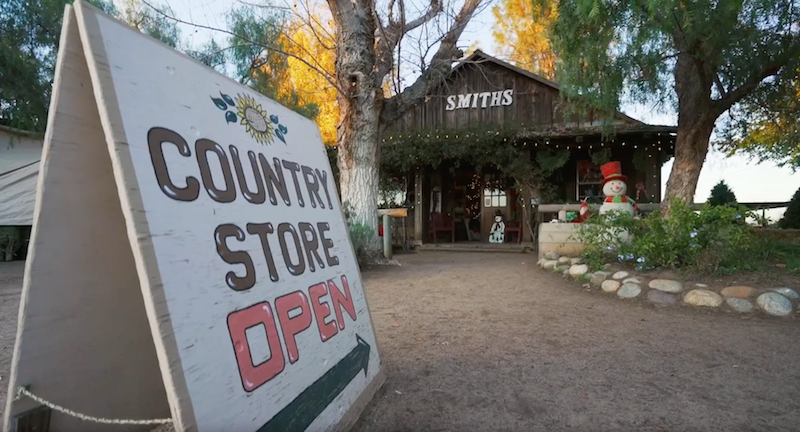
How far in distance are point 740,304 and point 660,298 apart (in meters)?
0.66

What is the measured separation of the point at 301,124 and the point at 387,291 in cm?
335

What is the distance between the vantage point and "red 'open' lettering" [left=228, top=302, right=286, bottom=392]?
4.08 ft

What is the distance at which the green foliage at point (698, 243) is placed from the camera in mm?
4617

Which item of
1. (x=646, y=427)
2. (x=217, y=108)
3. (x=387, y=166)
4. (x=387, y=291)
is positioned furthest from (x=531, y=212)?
(x=217, y=108)

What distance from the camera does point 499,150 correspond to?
10414mm

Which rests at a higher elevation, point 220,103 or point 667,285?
point 220,103

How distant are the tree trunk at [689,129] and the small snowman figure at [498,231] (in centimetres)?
419

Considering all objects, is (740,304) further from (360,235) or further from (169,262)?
(169,262)

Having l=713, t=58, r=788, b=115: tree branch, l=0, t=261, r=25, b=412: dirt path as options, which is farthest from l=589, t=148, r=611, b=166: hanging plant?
l=0, t=261, r=25, b=412: dirt path

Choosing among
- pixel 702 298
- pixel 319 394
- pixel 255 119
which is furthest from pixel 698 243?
pixel 255 119

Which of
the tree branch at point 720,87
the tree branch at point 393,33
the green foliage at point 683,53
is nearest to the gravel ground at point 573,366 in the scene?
the green foliage at point 683,53

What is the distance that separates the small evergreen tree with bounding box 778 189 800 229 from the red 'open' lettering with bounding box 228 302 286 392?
13998 mm

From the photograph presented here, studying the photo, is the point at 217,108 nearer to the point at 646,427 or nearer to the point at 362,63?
the point at 646,427

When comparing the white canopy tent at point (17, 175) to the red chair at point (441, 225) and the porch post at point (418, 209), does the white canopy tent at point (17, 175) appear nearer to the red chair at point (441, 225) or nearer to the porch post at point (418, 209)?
the porch post at point (418, 209)
